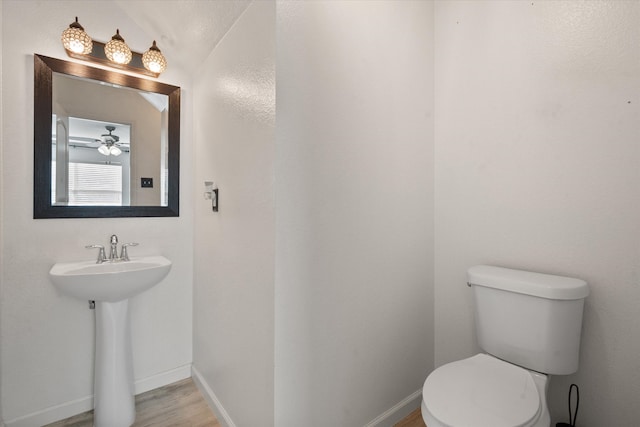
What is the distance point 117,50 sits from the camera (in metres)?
1.58

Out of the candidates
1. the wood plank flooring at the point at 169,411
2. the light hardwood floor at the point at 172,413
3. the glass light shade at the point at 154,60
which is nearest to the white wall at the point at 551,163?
the light hardwood floor at the point at 172,413

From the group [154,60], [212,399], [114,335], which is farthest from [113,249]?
[154,60]

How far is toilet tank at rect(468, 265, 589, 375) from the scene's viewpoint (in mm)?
1122

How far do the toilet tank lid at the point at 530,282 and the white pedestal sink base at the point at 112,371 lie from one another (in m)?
1.79

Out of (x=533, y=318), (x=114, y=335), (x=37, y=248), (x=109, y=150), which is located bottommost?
(x=114, y=335)

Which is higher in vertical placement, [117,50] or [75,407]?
[117,50]

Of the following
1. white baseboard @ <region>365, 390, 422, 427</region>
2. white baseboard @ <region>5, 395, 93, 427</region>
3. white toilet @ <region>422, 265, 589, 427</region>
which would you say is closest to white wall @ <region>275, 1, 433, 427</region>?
white baseboard @ <region>365, 390, 422, 427</region>

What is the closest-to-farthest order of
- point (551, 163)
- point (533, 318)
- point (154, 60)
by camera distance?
point (533, 318) → point (551, 163) → point (154, 60)

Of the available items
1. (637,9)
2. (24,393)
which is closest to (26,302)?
(24,393)

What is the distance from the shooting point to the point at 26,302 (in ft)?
4.79

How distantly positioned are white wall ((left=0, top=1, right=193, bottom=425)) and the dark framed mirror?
0.16 feet

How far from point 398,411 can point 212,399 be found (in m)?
1.01

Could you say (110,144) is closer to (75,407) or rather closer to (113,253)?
(113,253)

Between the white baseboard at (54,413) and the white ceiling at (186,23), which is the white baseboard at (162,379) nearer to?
the white baseboard at (54,413)
